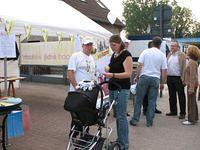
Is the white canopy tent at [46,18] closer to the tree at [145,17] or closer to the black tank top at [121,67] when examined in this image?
the black tank top at [121,67]

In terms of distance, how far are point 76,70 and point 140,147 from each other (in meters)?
1.66

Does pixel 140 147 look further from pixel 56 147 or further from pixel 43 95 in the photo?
pixel 43 95

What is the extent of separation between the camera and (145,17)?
5959 cm

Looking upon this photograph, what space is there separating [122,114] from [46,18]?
3.33 meters

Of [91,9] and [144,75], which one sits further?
[91,9]

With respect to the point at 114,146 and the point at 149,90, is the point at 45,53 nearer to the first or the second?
the point at 149,90

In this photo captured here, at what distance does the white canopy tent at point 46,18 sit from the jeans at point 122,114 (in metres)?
2.12

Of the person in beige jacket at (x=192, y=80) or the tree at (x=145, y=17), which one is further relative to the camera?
the tree at (x=145, y=17)

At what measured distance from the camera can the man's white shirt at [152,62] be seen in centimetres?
682

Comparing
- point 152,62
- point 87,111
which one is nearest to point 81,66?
point 87,111

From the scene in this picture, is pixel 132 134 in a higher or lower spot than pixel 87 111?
lower

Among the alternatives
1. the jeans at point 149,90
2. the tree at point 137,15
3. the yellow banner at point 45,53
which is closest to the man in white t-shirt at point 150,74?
the jeans at point 149,90

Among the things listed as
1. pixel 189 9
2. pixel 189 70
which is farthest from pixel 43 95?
pixel 189 9

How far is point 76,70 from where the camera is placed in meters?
5.41
